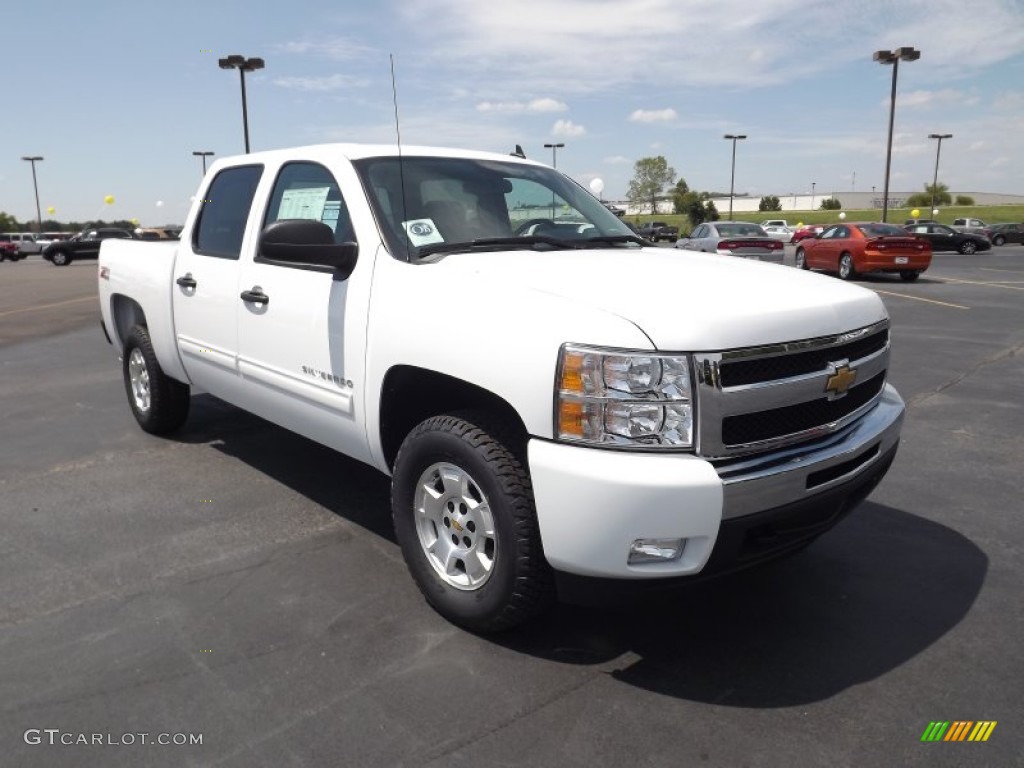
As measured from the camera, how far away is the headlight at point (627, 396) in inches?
101

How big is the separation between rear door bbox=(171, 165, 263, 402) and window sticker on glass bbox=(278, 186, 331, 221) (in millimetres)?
297

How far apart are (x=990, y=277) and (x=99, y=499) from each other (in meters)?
23.5

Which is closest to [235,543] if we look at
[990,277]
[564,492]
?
[564,492]

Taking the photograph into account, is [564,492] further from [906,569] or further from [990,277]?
[990,277]

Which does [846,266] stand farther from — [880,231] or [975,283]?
[975,283]

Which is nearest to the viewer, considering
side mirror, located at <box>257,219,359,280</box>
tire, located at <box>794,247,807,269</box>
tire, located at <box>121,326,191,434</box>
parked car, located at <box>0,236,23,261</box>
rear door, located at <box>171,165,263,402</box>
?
side mirror, located at <box>257,219,359,280</box>

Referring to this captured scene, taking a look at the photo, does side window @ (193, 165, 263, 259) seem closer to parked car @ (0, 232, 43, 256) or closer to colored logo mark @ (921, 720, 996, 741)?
colored logo mark @ (921, 720, 996, 741)

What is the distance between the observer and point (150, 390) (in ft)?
18.8

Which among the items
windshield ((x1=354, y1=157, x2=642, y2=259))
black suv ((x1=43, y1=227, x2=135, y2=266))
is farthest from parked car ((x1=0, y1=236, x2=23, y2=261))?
windshield ((x1=354, y1=157, x2=642, y2=259))

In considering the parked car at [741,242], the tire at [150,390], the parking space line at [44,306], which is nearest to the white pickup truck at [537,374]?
the tire at [150,390]

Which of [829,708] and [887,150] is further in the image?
[887,150]

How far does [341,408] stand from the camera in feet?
12.0

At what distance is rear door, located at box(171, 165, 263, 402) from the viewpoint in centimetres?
450

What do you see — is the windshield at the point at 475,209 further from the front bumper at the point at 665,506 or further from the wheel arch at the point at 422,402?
the front bumper at the point at 665,506
